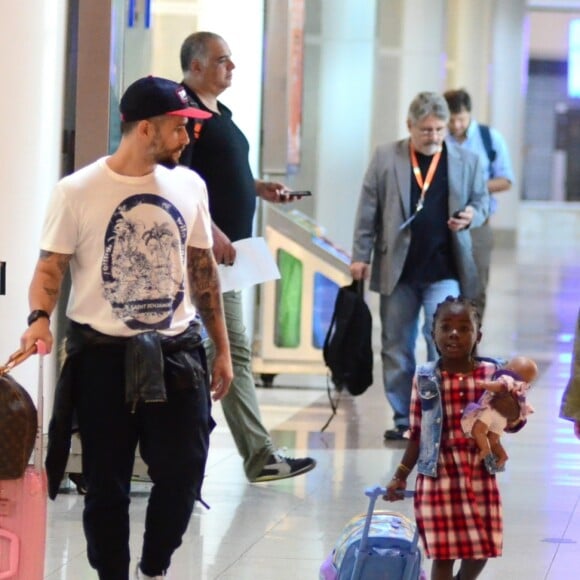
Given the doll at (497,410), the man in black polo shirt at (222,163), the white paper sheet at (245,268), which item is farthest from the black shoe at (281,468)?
the doll at (497,410)

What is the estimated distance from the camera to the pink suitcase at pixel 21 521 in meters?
4.40

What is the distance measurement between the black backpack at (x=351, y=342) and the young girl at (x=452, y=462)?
11.6 ft

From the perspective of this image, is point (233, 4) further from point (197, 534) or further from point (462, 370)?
point (462, 370)

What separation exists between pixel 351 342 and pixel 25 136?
2552mm

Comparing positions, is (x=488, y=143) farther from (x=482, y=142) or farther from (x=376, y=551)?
(x=376, y=551)

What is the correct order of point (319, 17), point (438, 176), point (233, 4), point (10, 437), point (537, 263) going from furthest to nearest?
1. point (537, 263)
2. point (319, 17)
3. point (233, 4)
4. point (438, 176)
5. point (10, 437)

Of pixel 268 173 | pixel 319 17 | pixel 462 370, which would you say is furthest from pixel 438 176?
pixel 319 17

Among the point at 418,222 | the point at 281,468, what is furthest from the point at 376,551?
the point at 418,222

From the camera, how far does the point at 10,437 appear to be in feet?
14.1

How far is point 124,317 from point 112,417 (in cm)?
31

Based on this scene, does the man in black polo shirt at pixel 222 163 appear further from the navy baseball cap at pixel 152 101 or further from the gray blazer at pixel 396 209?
the navy baseball cap at pixel 152 101

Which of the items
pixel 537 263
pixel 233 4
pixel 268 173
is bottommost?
pixel 537 263

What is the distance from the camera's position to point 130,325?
4648mm

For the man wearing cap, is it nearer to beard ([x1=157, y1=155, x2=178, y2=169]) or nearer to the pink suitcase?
beard ([x1=157, y1=155, x2=178, y2=169])
